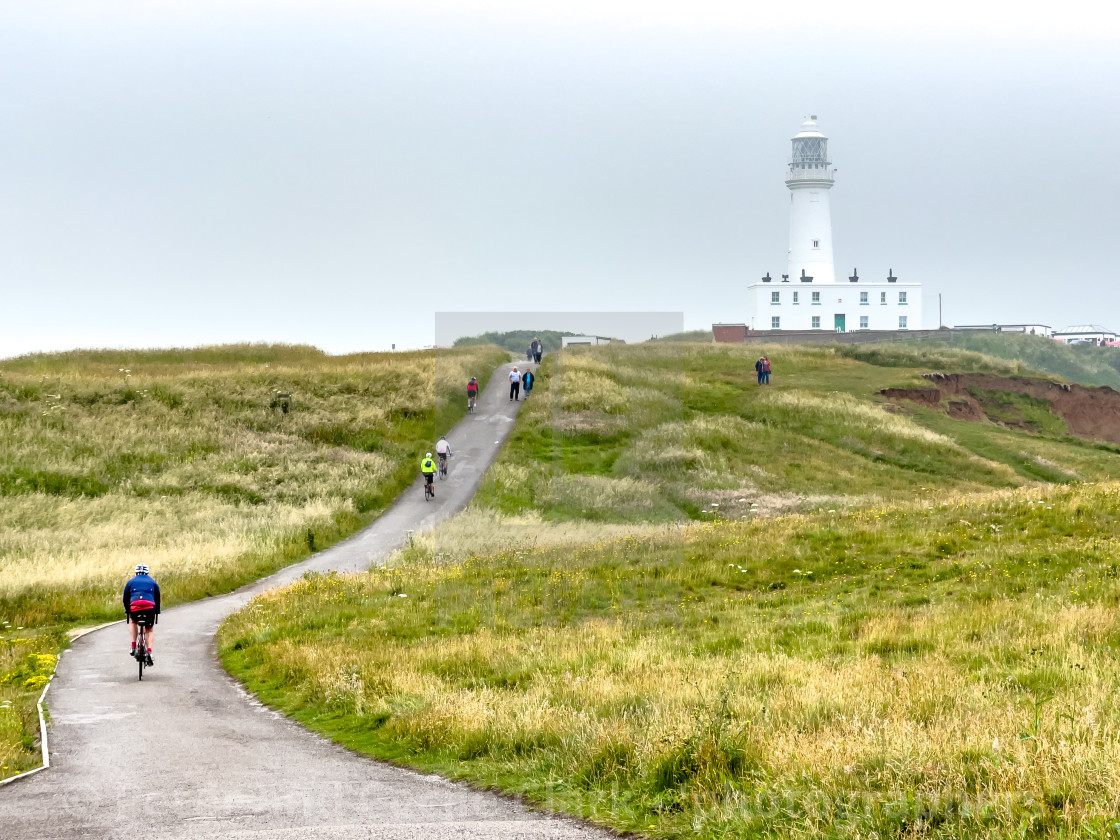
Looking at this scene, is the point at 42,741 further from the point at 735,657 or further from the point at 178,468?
the point at 178,468

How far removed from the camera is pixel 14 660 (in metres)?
18.4

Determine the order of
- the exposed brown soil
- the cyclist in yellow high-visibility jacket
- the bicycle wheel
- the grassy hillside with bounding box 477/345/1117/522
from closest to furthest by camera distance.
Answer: the bicycle wheel, the cyclist in yellow high-visibility jacket, the grassy hillside with bounding box 477/345/1117/522, the exposed brown soil

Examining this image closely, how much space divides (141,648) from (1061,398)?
70.2m

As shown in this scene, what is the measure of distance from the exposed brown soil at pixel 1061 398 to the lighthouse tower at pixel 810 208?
43.2 metres

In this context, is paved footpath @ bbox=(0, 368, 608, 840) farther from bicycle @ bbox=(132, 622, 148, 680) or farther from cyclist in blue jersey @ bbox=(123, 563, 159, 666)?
cyclist in blue jersey @ bbox=(123, 563, 159, 666)

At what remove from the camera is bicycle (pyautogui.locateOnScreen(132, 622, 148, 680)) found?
17.6 metres

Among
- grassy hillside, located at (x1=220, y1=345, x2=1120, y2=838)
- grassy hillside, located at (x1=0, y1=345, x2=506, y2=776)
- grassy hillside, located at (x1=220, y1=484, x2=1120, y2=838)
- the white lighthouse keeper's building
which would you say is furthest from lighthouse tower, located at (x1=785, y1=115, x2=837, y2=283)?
grassy hillside, located at (x1=220, y1=484, x2=1120, y2=838)

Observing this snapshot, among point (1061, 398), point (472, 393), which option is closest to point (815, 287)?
point (1061, 398)

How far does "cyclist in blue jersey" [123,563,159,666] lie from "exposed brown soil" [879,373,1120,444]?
5879 centimetres

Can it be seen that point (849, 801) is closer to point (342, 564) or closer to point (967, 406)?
point (342, 564)

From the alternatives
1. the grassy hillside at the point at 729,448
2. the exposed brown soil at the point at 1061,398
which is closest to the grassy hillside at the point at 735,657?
the grassy hillside at the point at 729,448

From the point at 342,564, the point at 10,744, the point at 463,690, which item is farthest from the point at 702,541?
the point at 10,744

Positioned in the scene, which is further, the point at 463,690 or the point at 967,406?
the point at 967,406

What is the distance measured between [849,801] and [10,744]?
9724 mm
